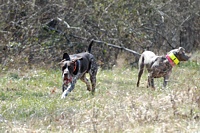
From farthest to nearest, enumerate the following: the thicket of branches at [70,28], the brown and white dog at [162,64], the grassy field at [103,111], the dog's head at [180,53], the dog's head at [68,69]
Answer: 1. the thicket of branches at [70,28]
2. the dog's head at [180,53]
3. the brown and white dog at [162,64]
4. the dog's head at [68,69]
5. the grassy field at [103,111]

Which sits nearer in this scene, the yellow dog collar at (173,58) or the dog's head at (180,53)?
the yellow dog collar at (173,58)

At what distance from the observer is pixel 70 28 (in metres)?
18.1

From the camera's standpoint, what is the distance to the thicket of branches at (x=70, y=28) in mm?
17141

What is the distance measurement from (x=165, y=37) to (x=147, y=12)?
224 cm

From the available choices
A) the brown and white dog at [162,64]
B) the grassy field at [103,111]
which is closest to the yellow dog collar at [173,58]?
the brown and white dog at [162,64]

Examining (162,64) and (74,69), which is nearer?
(74,69)

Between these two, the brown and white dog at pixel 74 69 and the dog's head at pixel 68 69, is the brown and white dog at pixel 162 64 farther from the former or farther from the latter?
the dog's head at pixel 68 69

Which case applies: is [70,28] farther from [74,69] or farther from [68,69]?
[68,69]

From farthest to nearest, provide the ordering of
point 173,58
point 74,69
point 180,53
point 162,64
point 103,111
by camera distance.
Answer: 1. point 180,53
2. point 162,64
3. point 173,58
4. point 74,69
5. point 103,111

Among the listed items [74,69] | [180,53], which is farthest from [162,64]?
[74,69]

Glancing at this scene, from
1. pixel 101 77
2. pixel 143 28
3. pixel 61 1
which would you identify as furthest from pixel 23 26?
pixel 143 28

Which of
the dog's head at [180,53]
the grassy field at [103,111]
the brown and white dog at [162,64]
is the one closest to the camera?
the grassy field at [103,111]

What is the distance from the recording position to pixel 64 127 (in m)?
7.57

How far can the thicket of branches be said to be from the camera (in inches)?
675
